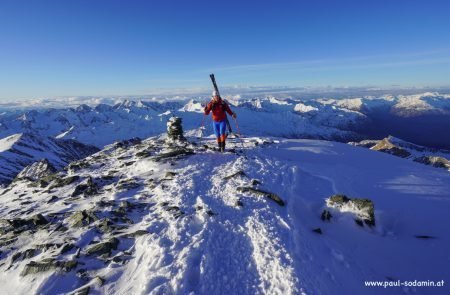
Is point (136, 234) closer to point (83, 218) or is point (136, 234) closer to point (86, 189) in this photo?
point (83, 218)

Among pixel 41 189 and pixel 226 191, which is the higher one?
pixel 226 191

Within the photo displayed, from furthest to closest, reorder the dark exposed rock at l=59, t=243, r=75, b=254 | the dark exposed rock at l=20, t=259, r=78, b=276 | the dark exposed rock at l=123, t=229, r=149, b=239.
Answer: the dark exposed rock at l=123, t=229, r=149, b=239
the dark exposed rock at l=59, t=243, r=75, b=254
the dark exposed rock at l=20, t=259, r=78, b=276

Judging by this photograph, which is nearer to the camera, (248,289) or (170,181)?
(248,289)

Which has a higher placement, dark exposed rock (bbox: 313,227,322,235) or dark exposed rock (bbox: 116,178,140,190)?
dark exposed rock (bbox: 313,227,322,235)

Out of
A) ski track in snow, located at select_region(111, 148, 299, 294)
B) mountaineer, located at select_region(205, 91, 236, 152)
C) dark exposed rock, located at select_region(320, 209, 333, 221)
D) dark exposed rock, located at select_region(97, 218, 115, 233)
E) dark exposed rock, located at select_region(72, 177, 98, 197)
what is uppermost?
mountaineer, located at select_region(205, 91, 236, 152)

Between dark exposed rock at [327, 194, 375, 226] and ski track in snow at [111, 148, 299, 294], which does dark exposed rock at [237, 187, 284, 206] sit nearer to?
ski track in snow at [111, 148, 299, 294]

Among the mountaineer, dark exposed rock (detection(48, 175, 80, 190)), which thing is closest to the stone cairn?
the mountaineer

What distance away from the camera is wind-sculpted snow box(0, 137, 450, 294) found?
10672mm

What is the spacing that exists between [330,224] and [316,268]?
3993 millimetres

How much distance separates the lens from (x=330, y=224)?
14.5m

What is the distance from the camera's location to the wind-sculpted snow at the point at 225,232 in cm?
1067

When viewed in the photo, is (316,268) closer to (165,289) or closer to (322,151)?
(165,289)

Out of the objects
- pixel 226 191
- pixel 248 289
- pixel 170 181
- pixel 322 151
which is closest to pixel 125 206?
pixel 170 181

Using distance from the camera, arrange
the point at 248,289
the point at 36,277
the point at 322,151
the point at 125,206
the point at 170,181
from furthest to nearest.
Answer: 1. the point at 322,151
2. the point at 170,181
3. the point at 125,206
4. the point at 36,277
5. the point at 248,289
